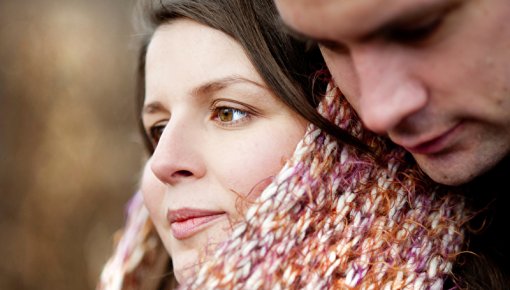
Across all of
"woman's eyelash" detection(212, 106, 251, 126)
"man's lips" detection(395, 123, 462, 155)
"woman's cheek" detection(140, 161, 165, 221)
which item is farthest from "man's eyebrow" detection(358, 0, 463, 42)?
"woman's cheek" detection(140, 161, 165, 221)

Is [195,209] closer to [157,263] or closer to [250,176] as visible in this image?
[250,176]

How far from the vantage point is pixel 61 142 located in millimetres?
2549

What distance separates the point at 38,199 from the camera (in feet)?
8.22

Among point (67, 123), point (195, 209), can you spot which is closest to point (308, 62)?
point (195, 209)

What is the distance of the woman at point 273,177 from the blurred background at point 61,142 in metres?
→ 1.37

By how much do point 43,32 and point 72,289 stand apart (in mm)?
996

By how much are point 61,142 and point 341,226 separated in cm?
175

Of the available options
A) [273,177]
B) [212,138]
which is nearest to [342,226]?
[273,177]

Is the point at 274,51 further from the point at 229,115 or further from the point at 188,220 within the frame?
the point at 188,220

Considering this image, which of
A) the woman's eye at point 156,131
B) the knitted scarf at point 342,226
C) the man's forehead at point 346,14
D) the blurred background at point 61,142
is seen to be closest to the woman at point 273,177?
the knitted scarf at point 342,226

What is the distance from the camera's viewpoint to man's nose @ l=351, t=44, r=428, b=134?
33.5 inches

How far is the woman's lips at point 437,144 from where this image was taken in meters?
0.90

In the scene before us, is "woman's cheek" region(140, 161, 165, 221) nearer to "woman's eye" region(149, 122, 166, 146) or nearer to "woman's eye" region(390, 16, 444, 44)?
"woman's eye" region(149, 122, 166, 146)

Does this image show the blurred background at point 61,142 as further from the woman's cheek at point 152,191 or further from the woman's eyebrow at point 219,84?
the woman's eyebrow at point 219,84
